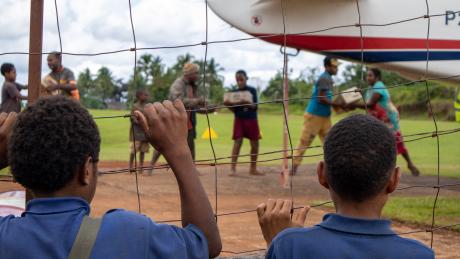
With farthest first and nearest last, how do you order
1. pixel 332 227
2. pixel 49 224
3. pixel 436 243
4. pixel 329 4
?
pixel 329 4
pixel 436 243
pixel 332 227
pixel 49 224

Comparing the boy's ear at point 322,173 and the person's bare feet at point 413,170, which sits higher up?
the boy's ear at point 322,173

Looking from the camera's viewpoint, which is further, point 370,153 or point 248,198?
point 248,198

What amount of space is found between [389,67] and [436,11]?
86 cm

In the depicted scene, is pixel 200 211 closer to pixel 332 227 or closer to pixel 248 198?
pixel 332 227

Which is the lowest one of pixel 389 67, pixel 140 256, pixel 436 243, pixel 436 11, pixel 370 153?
pixel 436 243

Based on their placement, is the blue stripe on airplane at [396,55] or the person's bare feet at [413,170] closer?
the blue stripe on airplane at [396,55]

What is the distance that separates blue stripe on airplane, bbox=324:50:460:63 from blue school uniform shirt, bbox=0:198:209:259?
677cm

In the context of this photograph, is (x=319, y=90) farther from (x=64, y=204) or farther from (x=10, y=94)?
(x=64, y=204)

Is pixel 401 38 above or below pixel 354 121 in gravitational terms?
above

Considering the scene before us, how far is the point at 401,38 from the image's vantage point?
26.8 feet

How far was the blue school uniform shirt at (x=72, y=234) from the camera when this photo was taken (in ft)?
5.32

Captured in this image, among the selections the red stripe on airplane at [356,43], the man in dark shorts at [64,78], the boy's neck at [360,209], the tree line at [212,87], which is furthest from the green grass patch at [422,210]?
the tree line at [212,87]

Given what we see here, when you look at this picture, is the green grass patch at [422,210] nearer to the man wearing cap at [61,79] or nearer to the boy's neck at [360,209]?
the man wearing cap at [61,79]

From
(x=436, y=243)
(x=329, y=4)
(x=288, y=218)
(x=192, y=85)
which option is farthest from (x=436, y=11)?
(x=288, y=218)
